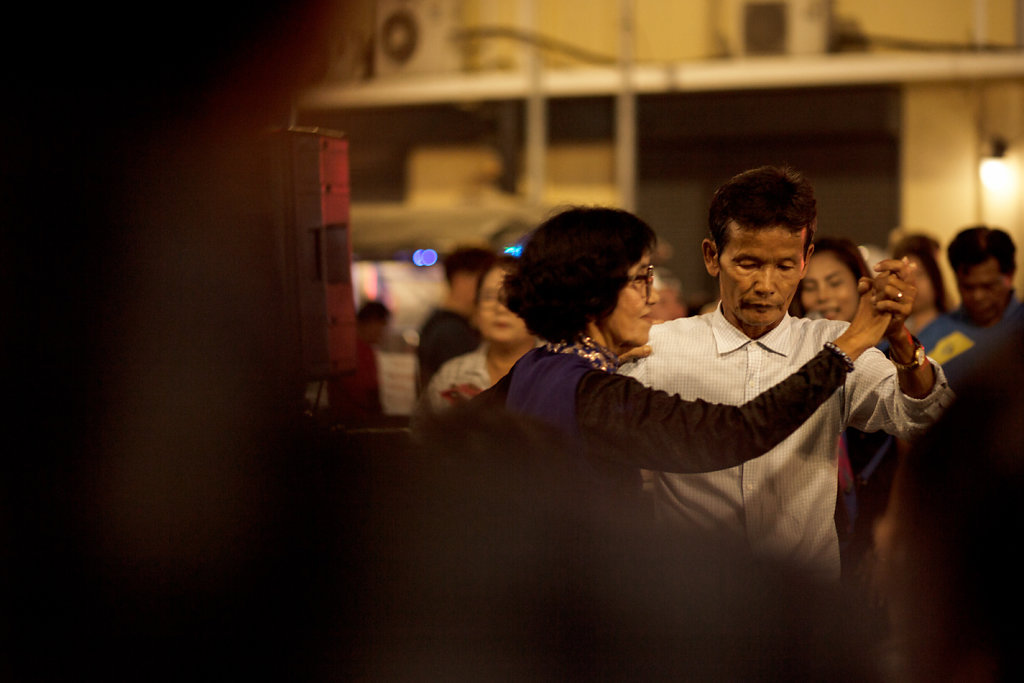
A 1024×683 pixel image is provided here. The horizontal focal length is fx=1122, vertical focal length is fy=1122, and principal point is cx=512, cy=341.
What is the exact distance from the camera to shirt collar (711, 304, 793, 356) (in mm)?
2426

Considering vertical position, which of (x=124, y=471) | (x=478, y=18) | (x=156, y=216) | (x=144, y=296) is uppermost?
(x=478, y=18)

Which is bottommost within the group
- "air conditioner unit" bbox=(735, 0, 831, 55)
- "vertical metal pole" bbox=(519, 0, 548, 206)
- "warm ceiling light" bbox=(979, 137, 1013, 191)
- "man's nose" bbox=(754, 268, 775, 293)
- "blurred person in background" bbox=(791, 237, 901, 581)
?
"blurred person in background" bbox=(791, 237, 901, 581)

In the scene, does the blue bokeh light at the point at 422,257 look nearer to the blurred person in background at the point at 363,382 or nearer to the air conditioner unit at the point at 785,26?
the air conditioner unit at the point at 785,26

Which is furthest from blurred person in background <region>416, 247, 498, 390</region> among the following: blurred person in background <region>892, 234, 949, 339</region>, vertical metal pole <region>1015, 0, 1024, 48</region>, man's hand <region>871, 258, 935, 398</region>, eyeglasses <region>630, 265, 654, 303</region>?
vertical metal pole <region>1015, 0, 1024, 48</region>

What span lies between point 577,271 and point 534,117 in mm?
15732

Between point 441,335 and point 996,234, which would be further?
point 441,335

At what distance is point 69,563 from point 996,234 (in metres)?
3.52

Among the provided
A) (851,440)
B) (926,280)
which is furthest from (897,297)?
(926,280)

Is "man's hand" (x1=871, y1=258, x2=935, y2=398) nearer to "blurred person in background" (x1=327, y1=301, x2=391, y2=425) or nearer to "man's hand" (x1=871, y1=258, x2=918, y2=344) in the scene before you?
"man's hand" (x1=871, y1=258, x2=918, y2=344)

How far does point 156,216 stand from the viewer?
5.73 feet

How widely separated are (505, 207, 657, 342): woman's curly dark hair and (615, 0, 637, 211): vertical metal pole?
48.6ft

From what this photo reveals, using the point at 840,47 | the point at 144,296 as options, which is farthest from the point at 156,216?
the point at 840,47

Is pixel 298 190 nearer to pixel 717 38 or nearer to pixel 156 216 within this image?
pixel 156 216

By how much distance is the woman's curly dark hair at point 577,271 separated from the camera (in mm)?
2146
